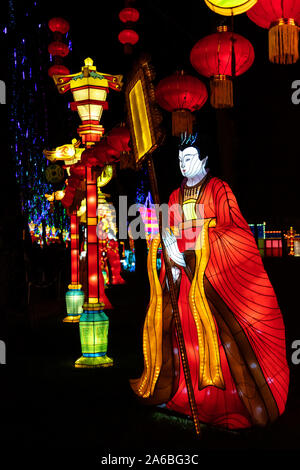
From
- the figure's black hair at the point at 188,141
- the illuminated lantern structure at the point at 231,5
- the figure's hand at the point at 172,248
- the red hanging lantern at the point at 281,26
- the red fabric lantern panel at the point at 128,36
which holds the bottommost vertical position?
the figure's hand at the point at 172,248

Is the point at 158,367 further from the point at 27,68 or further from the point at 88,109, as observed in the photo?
the point at 27,68

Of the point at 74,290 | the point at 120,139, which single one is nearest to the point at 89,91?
the point at 120,139

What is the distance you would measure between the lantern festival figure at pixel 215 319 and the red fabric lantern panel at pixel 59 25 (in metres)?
5.79

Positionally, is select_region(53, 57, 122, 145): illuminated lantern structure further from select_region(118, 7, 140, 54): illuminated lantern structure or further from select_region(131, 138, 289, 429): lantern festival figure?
select_region(118, 7, 140, 54): illuminated lantern structure

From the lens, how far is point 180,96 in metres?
4.62

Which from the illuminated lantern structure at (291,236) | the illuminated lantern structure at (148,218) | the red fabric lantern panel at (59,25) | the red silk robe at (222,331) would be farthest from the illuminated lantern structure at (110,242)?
the red silk robe at (222,331)

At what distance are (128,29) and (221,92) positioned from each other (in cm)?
541

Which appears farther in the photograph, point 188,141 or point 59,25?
point 59,25

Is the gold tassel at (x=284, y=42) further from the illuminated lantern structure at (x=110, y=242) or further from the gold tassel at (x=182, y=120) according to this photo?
the illuminated lantern structure at (x=110, y=242)

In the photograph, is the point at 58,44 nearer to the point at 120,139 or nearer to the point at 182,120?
the point at 120,139

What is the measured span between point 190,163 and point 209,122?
6.20 meters

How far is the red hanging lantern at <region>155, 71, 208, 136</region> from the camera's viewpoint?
181 inches

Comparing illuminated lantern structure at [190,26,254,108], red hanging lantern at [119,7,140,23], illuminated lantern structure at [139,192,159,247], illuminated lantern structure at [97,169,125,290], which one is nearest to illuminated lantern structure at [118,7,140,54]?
red hanging lantern at [119,7,140,23]

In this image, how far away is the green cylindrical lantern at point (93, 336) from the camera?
5.98 meters
